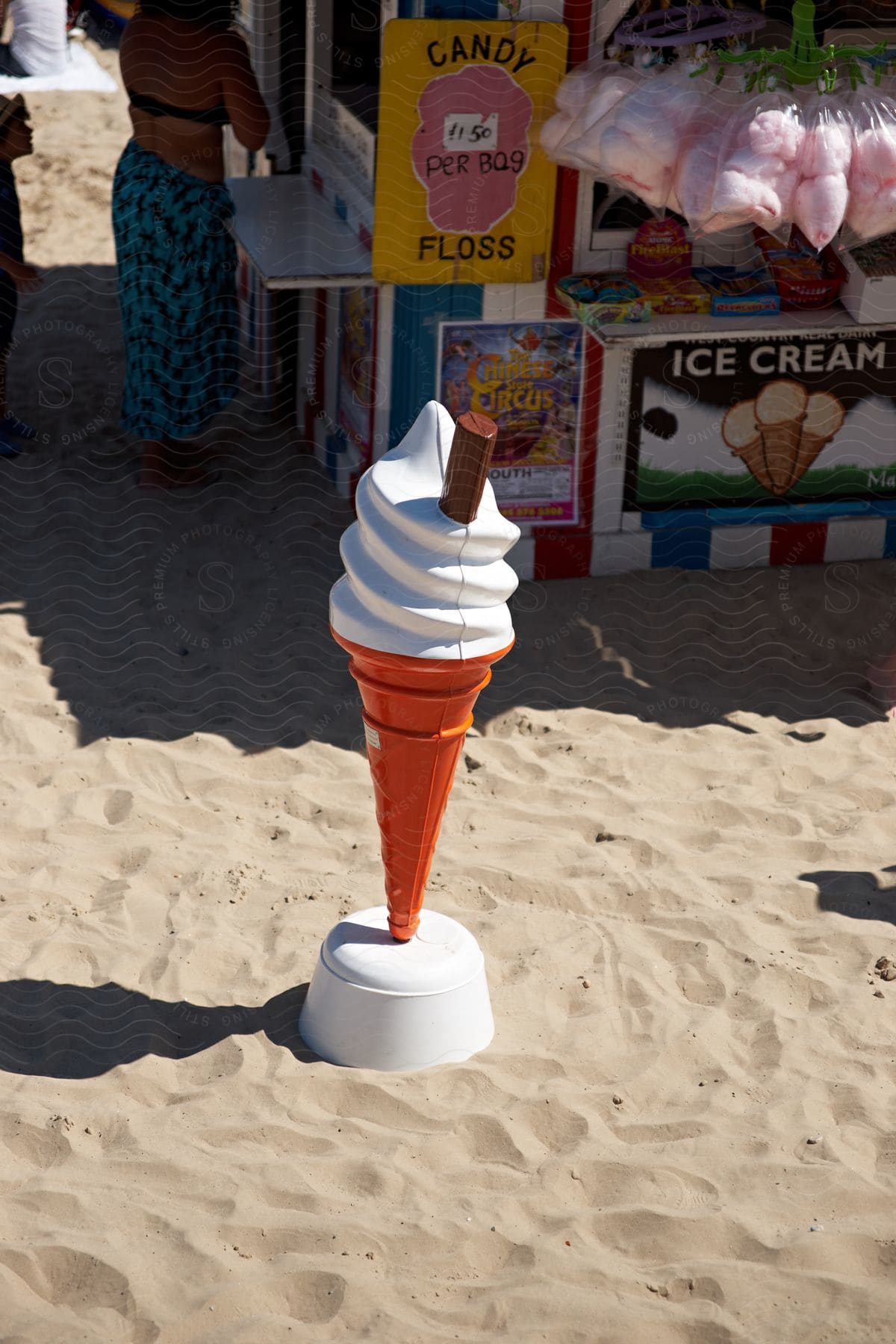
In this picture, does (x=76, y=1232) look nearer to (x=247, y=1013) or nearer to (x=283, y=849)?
(x=247, y=1013)

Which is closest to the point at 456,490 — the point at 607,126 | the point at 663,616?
the point at 607,126

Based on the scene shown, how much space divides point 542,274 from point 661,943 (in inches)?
89.2

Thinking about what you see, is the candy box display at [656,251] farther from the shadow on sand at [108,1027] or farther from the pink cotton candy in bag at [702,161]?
the shadow on sand at [108,1027]

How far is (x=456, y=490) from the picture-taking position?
111 inches

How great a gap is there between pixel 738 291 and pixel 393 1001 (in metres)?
2.88

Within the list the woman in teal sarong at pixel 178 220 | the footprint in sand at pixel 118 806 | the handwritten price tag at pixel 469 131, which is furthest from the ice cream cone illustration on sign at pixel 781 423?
the footprint in sand at pixel 118 806

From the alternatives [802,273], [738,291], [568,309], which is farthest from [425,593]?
[802,273]

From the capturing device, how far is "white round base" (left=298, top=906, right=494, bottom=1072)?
10.6 feet

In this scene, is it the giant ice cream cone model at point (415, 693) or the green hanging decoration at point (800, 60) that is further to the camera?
the green hanging decoration at point (800, 60)

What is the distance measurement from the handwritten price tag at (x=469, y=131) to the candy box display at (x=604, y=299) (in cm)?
52

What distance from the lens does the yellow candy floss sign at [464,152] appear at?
4.48 meters

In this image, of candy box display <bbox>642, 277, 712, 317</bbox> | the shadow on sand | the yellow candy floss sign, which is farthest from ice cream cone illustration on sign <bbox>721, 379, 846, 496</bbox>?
the shadow on sand

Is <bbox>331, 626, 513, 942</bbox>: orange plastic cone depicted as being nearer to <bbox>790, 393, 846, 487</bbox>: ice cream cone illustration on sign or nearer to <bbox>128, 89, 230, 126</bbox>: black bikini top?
<bbox>790, 393, 846, 487</bbox>: ice cream cone illustration on sign

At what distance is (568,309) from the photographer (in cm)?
502
